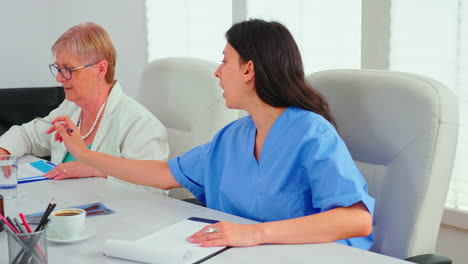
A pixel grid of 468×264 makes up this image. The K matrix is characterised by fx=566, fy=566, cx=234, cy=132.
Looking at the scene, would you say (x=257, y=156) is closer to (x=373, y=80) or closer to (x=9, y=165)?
(x=373, y=80)

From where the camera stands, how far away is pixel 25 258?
1.03 m

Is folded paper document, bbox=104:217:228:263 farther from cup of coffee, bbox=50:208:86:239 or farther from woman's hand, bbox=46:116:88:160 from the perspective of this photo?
woman's hand, bbox=46:116:88:160

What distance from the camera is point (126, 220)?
1.37 meters

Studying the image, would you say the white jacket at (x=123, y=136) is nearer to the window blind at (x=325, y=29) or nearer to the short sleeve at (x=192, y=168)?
the short sleeve at (x=192, y=168)

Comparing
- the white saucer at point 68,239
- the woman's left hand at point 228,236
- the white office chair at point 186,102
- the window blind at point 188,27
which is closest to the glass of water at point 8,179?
the white saucer at point 68,239

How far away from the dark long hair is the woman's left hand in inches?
16.9

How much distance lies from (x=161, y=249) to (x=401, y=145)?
69 centimetres

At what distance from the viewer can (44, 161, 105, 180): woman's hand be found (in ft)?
5.92

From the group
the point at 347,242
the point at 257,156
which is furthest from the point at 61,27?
the point at 347,242

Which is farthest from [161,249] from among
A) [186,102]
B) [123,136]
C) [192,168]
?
[186,102]

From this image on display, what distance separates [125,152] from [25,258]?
3.11ft

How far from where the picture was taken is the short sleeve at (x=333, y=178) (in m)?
1.29

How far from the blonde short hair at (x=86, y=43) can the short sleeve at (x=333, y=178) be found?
3.44 feet

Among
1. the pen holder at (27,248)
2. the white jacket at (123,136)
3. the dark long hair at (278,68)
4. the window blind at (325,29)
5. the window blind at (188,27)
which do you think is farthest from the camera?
the window blind at (188,27)
